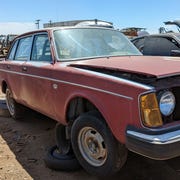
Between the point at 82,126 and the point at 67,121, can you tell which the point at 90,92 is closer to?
the point at 82,126

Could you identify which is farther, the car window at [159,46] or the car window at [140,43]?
the car window at [140,43]

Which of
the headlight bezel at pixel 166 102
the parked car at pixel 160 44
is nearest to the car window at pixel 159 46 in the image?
the parked car at pixel 160 44

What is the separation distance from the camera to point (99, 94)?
3.29 meters

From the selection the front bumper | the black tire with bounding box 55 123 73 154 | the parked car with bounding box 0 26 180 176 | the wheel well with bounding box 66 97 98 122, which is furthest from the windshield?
the front bumper

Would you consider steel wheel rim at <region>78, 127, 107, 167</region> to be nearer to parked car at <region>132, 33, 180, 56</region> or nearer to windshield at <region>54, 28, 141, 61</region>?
windshield at <region>54, 28, 141, 61</region>

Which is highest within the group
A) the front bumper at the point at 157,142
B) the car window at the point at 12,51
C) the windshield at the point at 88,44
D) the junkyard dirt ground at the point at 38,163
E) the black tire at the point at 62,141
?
the windshield at the point at 88,44

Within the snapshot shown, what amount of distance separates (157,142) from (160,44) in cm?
559

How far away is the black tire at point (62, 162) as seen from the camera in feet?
12.8

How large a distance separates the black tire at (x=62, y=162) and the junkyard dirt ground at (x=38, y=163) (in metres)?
0.06

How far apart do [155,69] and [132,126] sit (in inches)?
23.9

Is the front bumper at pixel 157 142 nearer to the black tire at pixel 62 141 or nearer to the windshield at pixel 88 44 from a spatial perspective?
the black tire at pixel 62 141

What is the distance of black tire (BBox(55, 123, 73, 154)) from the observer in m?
4.17

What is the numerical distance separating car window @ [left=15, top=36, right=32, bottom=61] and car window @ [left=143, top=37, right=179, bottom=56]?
3513mm

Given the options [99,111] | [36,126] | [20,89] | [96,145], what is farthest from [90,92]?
[36,126]
